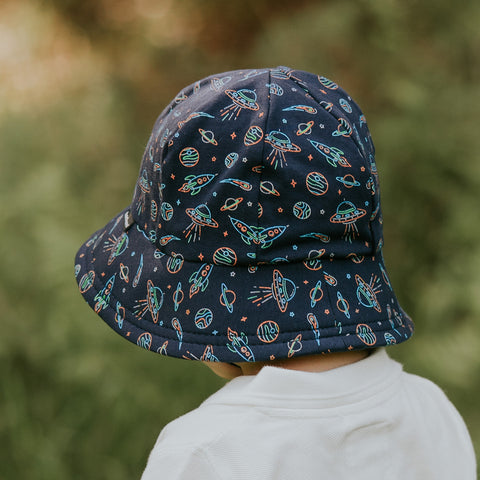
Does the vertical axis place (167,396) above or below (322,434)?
below

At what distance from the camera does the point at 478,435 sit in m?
2.16

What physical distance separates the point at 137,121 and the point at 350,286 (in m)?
2.00

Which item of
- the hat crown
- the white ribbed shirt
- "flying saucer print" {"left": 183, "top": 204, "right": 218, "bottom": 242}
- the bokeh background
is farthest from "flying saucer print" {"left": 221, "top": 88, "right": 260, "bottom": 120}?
the bokeh background

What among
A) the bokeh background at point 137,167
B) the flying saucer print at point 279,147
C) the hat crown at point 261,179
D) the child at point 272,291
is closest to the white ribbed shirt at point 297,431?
the child at point 272,291

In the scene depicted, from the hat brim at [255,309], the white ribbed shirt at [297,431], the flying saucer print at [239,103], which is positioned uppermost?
the flying saucer print at [239,103]

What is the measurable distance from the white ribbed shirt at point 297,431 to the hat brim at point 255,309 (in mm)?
50

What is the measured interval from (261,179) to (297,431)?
1.15 feet

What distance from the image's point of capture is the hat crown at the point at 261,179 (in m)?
0.92

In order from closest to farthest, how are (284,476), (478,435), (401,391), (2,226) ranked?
(284,476) → (401,391) → (478,435) → (2,226)

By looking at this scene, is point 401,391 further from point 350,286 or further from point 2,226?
point 2,226

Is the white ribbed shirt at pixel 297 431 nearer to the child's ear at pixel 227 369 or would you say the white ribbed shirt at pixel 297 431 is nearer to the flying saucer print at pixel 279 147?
the child's ear at pixel 227 369

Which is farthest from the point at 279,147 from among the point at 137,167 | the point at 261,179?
the point at 137,167

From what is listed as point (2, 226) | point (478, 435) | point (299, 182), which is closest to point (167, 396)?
point (2, 226)

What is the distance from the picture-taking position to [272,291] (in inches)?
36.1
